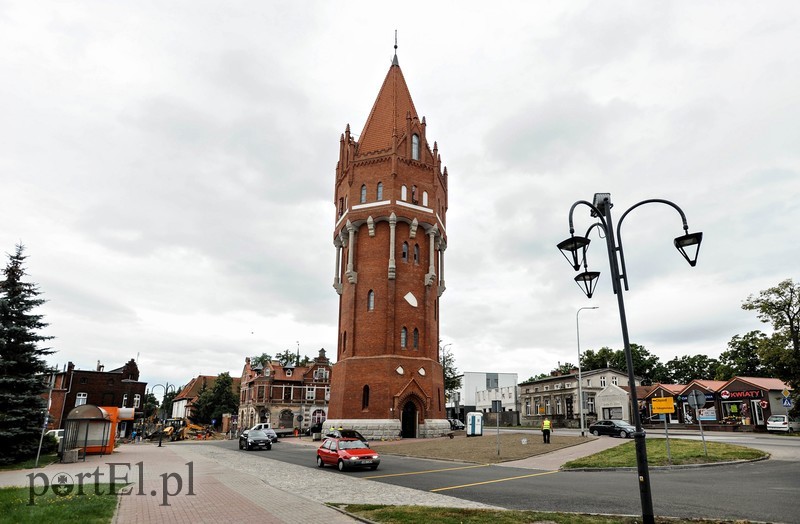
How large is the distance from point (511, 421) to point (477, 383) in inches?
1842

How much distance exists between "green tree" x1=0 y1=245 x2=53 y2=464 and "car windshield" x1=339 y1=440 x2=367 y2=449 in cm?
1557

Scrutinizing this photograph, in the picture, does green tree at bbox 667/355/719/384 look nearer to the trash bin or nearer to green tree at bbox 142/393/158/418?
the trash bin

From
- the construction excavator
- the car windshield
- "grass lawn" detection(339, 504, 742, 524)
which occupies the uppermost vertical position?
the car windshield

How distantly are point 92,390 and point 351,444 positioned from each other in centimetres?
5469

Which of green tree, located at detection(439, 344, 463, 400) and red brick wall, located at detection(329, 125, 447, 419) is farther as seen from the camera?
green tree, located at detection(439, 344, 463, 400)

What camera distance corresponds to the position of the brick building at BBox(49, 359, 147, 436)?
5653 centimetres

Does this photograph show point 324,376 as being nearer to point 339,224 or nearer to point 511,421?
point 511,421

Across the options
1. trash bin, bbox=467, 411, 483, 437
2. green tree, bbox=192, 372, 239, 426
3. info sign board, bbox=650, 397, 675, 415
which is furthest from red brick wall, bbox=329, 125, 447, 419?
green tree, bbox=192, 372, 239, 426

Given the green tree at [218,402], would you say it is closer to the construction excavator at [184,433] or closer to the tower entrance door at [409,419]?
the construction excavator at [184,433]

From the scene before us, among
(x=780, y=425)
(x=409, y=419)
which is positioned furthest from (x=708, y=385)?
(x=409, y=419)

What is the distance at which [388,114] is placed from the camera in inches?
1881

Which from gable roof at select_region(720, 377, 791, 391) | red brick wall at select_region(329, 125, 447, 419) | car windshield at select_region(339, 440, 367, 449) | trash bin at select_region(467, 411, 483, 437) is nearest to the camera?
car windshield at select_region(339, 440, 367, 449)

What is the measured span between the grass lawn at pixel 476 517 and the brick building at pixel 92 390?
57.7 m

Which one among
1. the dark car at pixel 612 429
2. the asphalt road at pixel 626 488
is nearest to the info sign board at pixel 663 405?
the asphalt road at pixel 626 488
